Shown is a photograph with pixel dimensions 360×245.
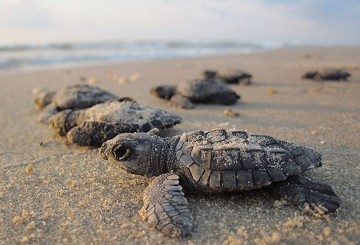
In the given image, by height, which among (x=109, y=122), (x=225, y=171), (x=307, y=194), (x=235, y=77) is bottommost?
(x=235, y=77)

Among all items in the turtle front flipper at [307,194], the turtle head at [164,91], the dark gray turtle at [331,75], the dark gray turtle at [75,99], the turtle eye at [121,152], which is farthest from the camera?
the dark gray turtle at [331,75]

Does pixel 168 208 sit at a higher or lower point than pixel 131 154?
lower

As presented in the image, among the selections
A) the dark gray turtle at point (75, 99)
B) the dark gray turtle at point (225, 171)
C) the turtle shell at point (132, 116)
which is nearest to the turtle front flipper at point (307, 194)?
the dark gray turtle at point (225, 171)

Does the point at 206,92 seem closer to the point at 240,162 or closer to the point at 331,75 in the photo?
the point at 331,75

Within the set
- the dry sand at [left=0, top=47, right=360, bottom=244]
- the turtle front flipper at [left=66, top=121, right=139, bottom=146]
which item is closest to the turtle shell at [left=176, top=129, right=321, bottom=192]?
the dry sand at [left=0, top=47, right=360, bottom=244]

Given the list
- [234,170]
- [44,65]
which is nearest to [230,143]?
[234,170]

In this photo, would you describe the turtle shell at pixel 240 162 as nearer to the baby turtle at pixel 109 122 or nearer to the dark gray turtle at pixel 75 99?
the baby turtle at pixel 109 122

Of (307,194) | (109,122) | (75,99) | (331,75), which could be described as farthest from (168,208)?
(331,75)
